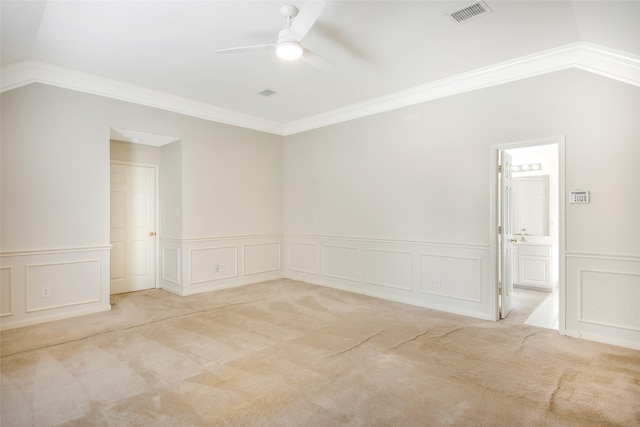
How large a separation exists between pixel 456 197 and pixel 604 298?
1805 mm

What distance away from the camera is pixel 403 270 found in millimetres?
4930

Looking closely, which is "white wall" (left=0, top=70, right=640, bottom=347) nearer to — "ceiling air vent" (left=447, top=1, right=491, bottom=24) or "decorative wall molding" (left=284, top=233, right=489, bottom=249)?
"decorative wall molding" (left=284, top=233, right=489, bottom=249)

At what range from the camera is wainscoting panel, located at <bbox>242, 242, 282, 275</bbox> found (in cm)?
618

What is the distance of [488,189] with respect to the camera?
4.14m

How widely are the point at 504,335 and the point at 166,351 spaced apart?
135 inches

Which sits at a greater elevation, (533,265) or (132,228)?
(132,228)

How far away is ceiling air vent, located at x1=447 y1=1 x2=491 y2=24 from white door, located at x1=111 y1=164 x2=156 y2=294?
5102 mm

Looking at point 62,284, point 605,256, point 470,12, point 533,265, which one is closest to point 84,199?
point 62,284

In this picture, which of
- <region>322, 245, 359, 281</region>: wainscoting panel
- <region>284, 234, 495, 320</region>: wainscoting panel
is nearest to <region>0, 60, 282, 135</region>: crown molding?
<region>284, 234, 495, 320</region>: wainscoting panel

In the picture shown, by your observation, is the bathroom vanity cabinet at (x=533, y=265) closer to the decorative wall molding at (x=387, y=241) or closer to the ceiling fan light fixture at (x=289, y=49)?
the decorative wall molding at (x=387, y=241)

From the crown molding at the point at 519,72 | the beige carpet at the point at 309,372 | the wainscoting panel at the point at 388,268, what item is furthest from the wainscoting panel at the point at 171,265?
the crown molding at the point at 519,72

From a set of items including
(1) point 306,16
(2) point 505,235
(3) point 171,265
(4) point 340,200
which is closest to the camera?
(1) point 306,16

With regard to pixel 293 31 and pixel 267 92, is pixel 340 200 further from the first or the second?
pixel 293 31

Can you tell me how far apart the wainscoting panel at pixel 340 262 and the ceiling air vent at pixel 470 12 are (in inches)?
138
